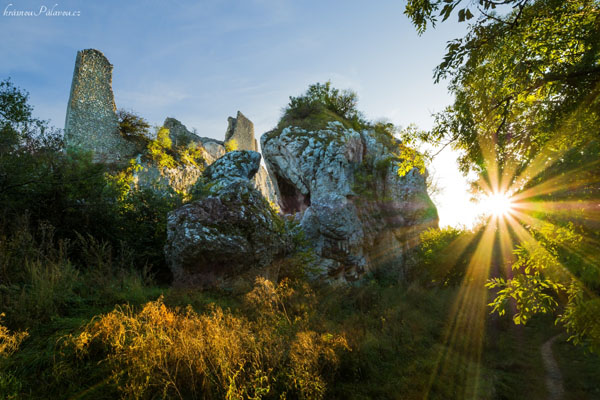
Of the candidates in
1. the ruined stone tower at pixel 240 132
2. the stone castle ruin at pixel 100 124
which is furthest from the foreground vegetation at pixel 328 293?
the ruined stone tower at pixel 240 132

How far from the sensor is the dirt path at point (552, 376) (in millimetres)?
5680

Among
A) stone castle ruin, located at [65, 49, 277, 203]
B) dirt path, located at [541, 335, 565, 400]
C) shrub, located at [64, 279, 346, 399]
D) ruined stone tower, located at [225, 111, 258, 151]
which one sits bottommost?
dirt path, located at [541, 335, 565, 400]

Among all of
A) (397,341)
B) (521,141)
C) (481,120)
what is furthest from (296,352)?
(521,141)

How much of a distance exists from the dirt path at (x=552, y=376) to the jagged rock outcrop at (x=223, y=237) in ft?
23.2

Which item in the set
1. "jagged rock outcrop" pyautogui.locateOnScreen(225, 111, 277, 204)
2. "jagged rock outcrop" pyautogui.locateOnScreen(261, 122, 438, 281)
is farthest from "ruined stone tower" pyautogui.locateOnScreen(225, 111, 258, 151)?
"jagged rock outcrop" pyautogui.locateOnScreen(261, 122, 438, 281)

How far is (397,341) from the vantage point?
6.53 meters

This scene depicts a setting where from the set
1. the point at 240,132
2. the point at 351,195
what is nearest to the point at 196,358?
the point at 351,195

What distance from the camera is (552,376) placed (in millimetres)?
6516

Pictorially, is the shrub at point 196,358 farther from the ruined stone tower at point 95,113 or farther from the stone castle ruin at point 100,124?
the ruined stone tower at point 95,113

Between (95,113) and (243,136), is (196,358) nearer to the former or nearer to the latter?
(95,113)

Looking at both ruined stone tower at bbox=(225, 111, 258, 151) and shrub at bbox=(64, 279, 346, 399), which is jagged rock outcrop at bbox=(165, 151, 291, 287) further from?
ruined stone tower at bbox=(225, 111, 258, 151)

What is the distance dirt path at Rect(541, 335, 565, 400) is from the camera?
5680 millimetres

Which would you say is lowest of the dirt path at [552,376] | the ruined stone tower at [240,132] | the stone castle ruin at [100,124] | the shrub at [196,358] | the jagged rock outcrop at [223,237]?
the dirt path at [552,376]

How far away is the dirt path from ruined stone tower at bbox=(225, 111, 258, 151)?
1178 inches
